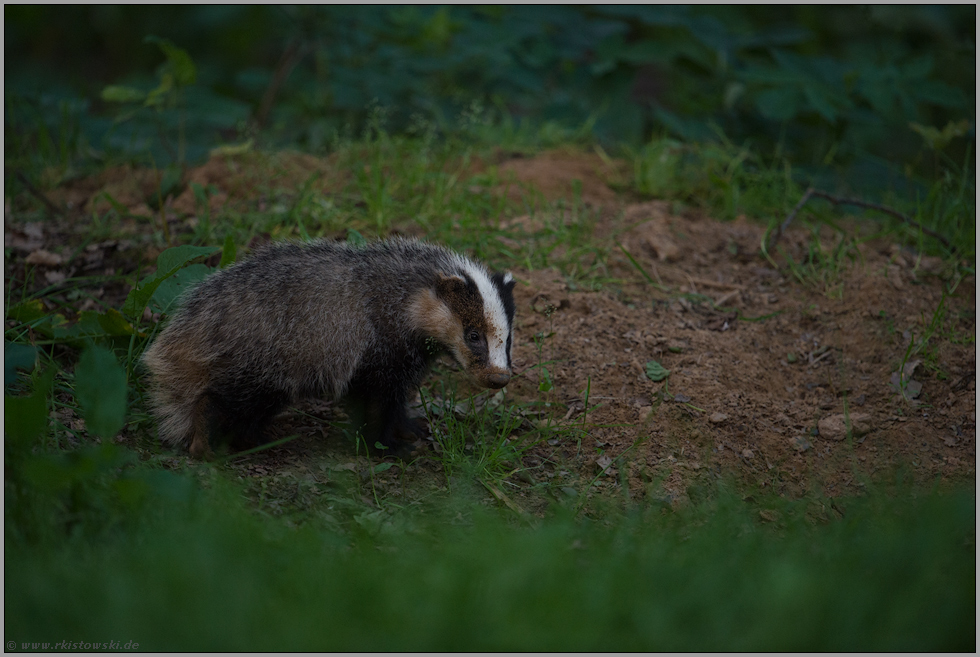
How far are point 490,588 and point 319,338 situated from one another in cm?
184

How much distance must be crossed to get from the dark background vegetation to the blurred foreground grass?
4.39m

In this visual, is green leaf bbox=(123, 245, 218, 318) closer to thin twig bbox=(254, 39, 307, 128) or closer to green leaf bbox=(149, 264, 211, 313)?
green leaf bbox=(149, 264, 211, 313)

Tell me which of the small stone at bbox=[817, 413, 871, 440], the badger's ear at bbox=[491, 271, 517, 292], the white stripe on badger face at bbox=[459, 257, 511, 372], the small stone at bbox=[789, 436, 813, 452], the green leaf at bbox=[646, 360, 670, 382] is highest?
the badger's ear at bbox=[491, 271, 517, 292]

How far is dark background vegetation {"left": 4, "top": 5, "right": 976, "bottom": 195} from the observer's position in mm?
6855

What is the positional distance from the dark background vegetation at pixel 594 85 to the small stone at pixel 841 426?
2.98 metres

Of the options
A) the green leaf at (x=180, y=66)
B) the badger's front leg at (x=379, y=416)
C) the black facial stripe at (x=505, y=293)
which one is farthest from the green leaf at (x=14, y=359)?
the green leaf at (x=180, y=66)

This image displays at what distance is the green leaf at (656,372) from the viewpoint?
4.79 metres

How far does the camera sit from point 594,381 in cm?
481

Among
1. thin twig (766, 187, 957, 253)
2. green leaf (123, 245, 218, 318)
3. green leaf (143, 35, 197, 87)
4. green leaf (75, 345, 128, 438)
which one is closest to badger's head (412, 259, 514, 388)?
green leaf (123, 245, 218, 318)

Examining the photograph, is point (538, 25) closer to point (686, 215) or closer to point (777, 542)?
point (686, 215)

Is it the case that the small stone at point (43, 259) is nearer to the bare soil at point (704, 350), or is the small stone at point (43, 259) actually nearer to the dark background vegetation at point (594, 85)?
the bare soil at point (704, 350)

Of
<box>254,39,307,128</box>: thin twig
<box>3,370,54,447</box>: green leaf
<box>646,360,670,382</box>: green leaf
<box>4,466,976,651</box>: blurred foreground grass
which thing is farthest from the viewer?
<box>254,39,307,128</box>: thin twig

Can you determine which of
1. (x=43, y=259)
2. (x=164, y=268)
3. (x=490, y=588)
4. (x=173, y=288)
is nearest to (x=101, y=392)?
(x=164, y=268)

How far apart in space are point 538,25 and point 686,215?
249 cm
